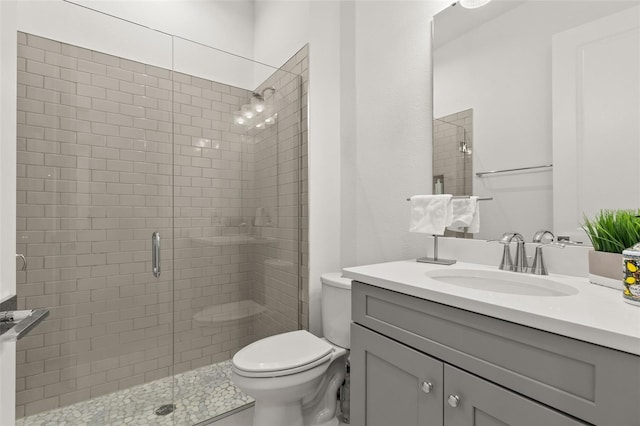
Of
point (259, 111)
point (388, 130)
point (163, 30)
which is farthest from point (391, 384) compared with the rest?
point (163, 30)

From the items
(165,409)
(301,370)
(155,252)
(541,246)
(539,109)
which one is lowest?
(165,409)

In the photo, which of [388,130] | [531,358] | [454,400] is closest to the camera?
[531,358]

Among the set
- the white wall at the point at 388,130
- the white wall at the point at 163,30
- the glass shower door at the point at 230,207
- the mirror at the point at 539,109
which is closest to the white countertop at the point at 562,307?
the mirror at the point at 539,109

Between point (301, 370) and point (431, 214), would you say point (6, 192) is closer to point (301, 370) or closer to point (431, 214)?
point (301, 370)

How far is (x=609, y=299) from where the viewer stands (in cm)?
80

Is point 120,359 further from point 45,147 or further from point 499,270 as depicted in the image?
point 499,270

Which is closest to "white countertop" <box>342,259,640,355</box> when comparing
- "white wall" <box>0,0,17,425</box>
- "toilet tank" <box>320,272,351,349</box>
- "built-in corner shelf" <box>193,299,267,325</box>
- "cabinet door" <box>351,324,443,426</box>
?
"cabinet door" <box>351,324,443,426</box>

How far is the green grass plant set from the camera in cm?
85

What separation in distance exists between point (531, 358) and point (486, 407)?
0.60ft

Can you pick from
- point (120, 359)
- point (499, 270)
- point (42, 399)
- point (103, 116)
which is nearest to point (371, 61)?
point (499, 270)

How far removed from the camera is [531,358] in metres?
0.71

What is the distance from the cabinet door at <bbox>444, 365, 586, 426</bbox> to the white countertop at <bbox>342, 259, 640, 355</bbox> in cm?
18

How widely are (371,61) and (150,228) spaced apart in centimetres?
167

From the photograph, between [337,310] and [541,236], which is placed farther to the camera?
[337,310]
